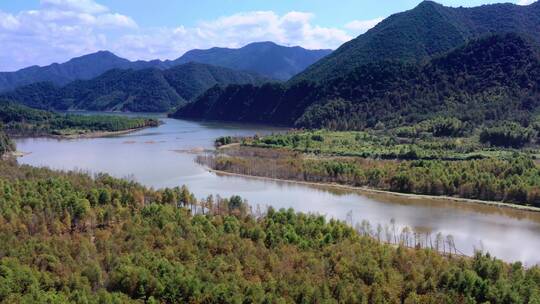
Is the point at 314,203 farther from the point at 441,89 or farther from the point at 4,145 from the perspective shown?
the point at 441,89

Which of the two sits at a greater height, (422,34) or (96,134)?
(422,34)

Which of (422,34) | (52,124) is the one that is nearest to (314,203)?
(52,124)

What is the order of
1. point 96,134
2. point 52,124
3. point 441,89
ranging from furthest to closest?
point 52,124, point 96,134, point 441,89

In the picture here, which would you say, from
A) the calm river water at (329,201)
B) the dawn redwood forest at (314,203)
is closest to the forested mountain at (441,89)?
the dawn redwood forest at (314,203)

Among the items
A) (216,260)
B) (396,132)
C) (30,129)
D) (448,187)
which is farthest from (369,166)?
(30,129)

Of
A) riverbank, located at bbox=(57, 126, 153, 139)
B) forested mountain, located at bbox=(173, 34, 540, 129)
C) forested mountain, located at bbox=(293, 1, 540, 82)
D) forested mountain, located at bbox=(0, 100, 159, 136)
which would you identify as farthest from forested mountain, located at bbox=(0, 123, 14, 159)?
forested mountain, located at bbox=(293, 1, 540, 82)

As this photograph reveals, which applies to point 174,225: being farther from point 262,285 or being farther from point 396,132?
point 396,132
